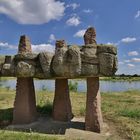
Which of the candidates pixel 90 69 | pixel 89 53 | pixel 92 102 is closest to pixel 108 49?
pixel 89 53

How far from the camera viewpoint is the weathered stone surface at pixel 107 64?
27.6ft

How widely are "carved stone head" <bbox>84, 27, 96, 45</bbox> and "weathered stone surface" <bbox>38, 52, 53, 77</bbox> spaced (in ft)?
4.06

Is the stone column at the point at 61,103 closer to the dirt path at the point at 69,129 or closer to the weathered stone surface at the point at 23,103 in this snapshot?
the dirt path at the point at 69,129

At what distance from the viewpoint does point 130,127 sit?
9742 millimetres

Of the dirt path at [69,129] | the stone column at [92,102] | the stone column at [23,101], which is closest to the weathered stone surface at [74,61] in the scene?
the stone column at [92,102]

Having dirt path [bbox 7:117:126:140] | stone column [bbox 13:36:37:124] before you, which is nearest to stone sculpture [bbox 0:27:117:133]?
stone column [bbox 13:36:37:124]

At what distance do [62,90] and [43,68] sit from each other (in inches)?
75.3

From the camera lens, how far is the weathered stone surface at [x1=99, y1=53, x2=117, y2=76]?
8414 millimetres

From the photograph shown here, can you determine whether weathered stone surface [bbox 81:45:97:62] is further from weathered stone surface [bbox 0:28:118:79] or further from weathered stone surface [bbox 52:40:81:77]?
weathered stone surface [bbox 52:40:81:77]

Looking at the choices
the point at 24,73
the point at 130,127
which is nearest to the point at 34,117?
the point at 24,73

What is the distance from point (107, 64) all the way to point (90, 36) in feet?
3.93

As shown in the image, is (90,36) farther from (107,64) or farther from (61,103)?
(61,103)

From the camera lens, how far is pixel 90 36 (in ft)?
29.8

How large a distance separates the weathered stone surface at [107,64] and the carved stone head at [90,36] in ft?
2.49
